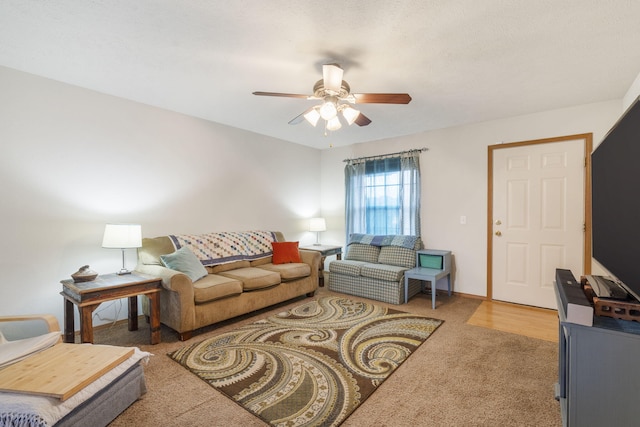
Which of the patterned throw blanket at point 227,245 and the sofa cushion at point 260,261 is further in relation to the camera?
the sofa cushion at point 260,261

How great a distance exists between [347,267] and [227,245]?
171cm

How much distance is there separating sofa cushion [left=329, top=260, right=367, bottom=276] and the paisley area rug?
0.76 m

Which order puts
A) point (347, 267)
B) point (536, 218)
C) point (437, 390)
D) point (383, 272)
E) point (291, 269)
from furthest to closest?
point (347, 267) < point (383, 272) < point (291, 269) < point (536, 218) < point (437, 390)

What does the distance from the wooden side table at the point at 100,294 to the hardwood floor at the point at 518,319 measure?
3211 mm

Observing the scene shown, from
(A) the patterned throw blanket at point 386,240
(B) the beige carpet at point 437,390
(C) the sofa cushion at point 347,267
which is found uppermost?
(A) the patterned throw blanket at point 386,240

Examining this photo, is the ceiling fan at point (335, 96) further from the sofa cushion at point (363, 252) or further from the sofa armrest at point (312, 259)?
the sofa cushion at point (363, 252)

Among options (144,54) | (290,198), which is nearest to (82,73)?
(144,54)

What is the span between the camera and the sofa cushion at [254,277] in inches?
127

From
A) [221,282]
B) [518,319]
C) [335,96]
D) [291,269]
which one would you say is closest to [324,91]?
[335,96]

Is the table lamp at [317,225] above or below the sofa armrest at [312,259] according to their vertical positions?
above

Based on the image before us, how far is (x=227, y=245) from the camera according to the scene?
12.5ft

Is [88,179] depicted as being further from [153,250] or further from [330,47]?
[330,47]

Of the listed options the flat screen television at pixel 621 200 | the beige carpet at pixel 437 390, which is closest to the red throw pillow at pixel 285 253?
the beige carpet at pixel 437 390

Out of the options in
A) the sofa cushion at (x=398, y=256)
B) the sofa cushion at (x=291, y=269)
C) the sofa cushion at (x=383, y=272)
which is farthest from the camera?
the sofa cushion at (x=398, y=256)
